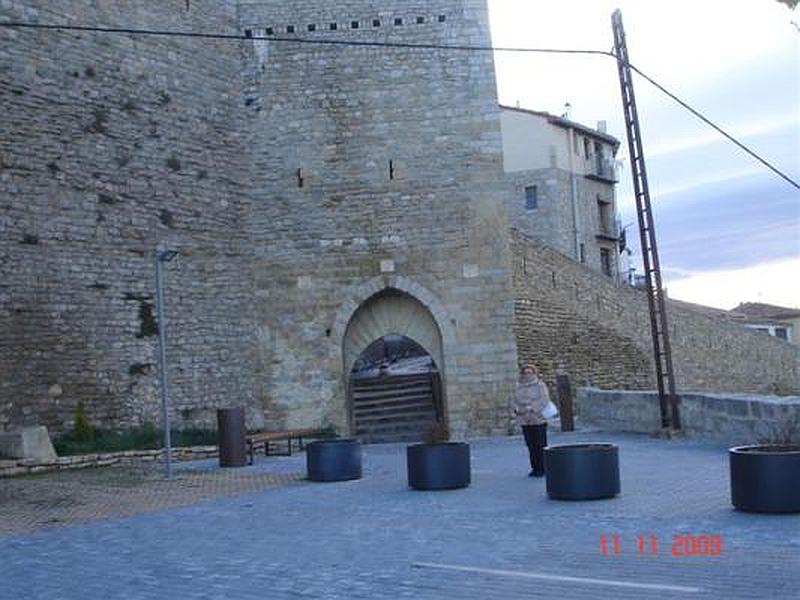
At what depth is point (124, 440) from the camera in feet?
54.2

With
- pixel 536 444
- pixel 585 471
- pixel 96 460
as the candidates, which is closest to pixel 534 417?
pixel 536 444

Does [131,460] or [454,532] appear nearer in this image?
[454,532]

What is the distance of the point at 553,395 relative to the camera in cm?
2275

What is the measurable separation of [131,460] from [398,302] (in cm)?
686

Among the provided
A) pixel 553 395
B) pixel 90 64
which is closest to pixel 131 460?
pixel 90 64

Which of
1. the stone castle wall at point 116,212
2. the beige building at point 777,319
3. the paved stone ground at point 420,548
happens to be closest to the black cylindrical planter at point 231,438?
the stone castle wall at point 116,212

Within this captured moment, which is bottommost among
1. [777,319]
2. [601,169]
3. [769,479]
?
[769,479]

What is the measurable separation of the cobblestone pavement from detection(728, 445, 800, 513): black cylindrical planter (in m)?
5.82

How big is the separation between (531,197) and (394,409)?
69.7 ft

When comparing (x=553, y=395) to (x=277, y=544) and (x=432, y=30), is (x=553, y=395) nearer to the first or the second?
(x=432, y=30)

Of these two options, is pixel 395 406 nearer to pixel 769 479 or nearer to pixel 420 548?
pixel 769 479

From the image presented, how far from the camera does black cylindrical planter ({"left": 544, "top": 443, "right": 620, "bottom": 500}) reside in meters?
9.34

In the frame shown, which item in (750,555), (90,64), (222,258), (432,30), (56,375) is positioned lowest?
(750,555)

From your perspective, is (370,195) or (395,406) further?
(395,406)
